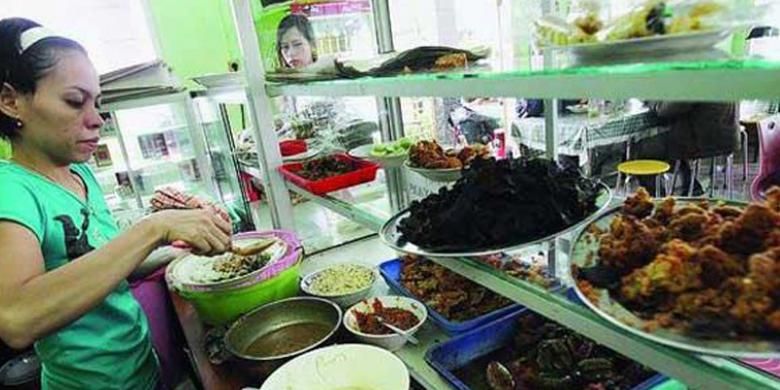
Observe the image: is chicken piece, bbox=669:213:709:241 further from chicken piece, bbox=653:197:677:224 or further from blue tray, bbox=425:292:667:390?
blue tray, bbox=425:292:667:390

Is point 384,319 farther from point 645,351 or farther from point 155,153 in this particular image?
point 155,153

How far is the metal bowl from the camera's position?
123 cm

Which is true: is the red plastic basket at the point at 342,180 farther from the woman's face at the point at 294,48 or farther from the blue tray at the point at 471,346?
the blue tray at the point at 471,346

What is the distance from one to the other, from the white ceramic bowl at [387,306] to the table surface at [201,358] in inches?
11.8

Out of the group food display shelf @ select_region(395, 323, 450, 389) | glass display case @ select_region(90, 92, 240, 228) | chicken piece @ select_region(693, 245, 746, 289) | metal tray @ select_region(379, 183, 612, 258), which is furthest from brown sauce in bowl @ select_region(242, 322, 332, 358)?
glass display case @ select_region(90, 92, 240, 228)

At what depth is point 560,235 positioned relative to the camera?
2.55 feet

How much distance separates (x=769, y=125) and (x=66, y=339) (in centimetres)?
360

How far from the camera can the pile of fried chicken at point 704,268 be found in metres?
0.47

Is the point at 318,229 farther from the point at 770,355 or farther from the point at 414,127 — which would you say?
the point at 770,355

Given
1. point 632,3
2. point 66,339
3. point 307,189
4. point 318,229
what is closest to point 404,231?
point 632,3

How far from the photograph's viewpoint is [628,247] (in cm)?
62

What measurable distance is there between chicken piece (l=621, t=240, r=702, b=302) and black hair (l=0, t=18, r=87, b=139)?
125 cm

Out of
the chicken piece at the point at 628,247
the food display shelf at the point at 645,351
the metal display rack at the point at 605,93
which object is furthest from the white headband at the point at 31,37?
the chicken piece at the point at 628,247

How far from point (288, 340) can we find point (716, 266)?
102 centimetres
